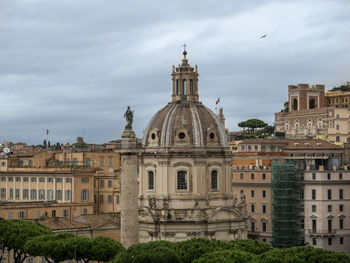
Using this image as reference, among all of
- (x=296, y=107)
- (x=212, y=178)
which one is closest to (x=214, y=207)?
(x=212, y=178)

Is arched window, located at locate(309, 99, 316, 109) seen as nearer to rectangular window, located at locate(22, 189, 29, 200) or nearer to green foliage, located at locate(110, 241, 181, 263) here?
rectangular window, located at locate(22, 189, 29, 200)

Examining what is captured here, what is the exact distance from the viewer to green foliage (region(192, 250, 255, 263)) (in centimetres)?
5723

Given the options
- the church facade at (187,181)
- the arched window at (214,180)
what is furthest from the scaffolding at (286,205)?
the arched window at (214,180)

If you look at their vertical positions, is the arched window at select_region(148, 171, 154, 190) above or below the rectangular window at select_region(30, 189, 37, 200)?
above

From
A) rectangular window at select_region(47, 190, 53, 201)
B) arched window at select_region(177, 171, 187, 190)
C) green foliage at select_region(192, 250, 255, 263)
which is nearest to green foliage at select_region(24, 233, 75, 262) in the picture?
green foliage at select_region(192, 250, 255, 263)

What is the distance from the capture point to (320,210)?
101m

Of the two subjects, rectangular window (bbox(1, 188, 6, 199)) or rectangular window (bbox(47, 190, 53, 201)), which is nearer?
rectangular window (bbox(47, 190, 53, 201))

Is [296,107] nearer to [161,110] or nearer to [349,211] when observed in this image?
[349,211]

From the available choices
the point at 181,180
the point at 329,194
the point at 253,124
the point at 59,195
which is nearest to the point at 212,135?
the point at 181,180

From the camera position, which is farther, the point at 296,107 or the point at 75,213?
the point at 296,107

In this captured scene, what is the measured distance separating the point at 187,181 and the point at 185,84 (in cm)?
1157

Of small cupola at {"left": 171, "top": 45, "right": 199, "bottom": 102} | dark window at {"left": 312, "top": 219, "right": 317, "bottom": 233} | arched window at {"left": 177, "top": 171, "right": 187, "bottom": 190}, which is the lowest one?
dark window at {"left": 312, "top": 219, "right": 317, "bottom": 233}

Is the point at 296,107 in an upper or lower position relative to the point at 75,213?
upper

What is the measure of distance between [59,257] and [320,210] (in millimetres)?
40969
